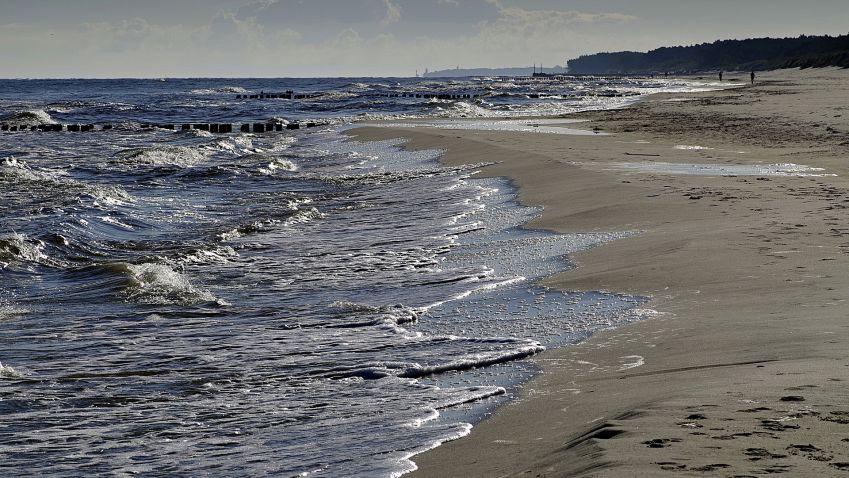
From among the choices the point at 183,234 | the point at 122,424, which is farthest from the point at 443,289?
the point at 183,234

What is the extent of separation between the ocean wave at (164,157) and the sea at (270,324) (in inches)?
333

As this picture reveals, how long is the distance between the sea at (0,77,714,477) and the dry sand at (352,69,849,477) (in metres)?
0.38

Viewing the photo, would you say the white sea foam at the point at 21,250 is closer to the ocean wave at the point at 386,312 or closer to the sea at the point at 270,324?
the sea at the point at 270,324

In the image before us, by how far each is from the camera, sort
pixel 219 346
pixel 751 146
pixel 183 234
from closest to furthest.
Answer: pixel 219 346 → pixel 183 234 → pixel 751 146

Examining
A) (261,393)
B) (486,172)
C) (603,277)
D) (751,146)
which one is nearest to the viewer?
(261,393)

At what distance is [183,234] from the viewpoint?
1374 cm

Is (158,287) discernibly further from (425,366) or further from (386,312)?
(425,366)

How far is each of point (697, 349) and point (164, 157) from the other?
23515 millimetres

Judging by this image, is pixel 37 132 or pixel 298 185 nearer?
pixel 298 185

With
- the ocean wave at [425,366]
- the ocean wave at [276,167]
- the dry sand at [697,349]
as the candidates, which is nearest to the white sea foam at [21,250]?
the dry sand at [697,349]

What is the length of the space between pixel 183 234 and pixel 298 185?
660 cm

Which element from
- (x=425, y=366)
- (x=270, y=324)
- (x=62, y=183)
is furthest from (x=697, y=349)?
(x=62, y=183)

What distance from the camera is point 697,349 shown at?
19.8 feet

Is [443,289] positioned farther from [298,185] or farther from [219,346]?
[298,185]
